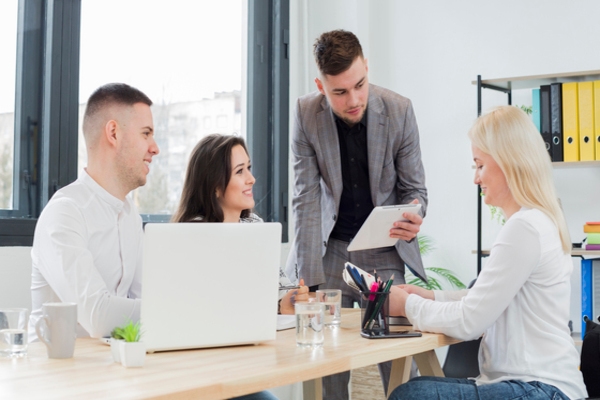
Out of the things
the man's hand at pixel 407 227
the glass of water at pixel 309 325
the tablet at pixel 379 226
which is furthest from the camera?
the man's hand at pixel 407 227

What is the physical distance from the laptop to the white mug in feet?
0.49

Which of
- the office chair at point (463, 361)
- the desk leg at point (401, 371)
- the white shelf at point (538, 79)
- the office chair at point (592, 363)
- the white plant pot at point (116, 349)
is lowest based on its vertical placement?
the office chair at point (463, 361)

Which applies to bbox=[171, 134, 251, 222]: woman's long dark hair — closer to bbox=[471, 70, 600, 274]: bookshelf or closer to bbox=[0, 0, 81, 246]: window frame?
bbox=[0, 0, 81, 246]: window frame

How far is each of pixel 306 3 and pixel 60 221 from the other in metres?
2.56

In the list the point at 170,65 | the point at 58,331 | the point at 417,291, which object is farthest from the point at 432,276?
the point at 58,331

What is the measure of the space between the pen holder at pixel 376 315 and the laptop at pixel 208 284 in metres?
0.28

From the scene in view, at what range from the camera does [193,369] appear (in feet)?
4.29

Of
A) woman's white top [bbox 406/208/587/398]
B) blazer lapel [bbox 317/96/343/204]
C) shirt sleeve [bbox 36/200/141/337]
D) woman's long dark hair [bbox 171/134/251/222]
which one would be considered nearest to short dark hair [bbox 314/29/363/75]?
blazer lapel [bbox 317/96/343/204]

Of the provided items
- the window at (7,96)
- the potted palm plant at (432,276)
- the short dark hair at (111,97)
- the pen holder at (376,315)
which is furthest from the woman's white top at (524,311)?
the potted palm plant at (432,276)

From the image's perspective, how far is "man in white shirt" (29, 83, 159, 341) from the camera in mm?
1688

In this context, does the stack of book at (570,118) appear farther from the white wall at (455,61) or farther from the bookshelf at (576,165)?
the white wall at (455,61)

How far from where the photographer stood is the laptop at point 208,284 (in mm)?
1423

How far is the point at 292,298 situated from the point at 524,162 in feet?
2.40

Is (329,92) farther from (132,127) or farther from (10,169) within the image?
(10,169)
